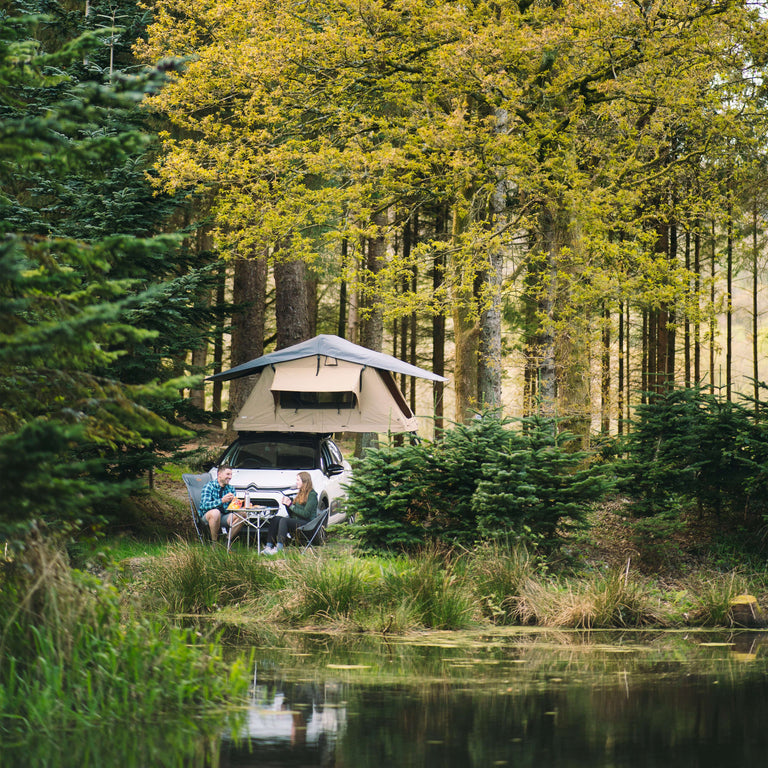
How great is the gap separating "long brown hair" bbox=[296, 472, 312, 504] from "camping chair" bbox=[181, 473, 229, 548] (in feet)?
3.42

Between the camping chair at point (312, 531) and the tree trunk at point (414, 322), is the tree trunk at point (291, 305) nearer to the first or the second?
the camping chair at point (312, 531)

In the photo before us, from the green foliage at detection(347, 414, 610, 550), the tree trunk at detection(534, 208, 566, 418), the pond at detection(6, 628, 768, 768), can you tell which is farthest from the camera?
the tree trunk at detection(534, 208, 566, 418)

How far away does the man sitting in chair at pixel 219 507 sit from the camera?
13.9 m

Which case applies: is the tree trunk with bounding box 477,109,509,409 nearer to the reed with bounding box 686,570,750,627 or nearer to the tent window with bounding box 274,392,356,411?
the tent window with bounding box 274,392,356,411

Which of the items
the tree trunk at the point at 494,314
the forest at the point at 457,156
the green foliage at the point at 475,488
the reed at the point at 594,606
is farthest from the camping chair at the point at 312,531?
the tree trunk at the point at 494,314

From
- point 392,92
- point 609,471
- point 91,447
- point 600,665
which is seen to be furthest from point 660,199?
point 600,665

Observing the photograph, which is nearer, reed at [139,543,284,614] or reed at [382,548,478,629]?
reed at [382,548,478,629]

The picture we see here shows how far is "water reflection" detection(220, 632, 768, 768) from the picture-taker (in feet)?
19.4

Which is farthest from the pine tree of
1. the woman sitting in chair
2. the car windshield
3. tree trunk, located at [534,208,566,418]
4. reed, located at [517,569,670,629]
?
tree trunk, located at [534,208,566,418]

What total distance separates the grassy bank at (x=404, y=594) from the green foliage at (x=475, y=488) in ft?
2.66

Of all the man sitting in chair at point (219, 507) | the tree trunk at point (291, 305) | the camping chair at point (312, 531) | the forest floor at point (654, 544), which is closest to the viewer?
the forest floor at point (654, 544)

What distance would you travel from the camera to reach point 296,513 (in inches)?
559

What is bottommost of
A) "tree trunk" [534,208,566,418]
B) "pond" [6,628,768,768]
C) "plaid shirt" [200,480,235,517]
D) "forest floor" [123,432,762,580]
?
"pond" [6,628,768,768]

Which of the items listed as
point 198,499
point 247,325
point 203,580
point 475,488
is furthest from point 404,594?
point 247,325
